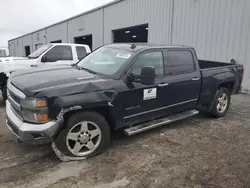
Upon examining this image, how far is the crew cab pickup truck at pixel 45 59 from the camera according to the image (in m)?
6.44

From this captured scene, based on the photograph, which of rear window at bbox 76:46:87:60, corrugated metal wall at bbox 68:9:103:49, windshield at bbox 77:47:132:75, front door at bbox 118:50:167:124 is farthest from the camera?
corrugated metal wall at bbox 68:9:103:49

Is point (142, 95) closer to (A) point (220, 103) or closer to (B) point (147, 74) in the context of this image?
(B) point (147, 74)

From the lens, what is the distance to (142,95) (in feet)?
12.4

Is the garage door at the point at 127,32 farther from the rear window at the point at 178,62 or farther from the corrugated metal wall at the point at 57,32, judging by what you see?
the rear window at the point at 178,62

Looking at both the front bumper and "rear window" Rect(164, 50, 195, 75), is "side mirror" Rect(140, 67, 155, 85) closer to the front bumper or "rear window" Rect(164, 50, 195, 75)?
"rear window" Rect(164, 50, 195, 75)

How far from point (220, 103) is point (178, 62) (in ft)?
6.24

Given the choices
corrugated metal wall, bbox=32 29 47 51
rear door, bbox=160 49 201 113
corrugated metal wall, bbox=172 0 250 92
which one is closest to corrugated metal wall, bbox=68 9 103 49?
corrugated metal wall, bbox=172 0 250 92

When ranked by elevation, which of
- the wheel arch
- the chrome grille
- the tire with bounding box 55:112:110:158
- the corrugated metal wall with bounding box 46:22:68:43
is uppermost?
the corrugated metal wall with bounding box 46:22:68:43

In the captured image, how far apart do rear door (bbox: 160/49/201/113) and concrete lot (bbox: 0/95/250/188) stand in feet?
2.12

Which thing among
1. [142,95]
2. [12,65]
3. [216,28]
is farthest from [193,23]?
[12,65]

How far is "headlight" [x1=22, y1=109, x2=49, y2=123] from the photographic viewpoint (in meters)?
2.90

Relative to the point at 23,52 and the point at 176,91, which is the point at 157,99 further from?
the point at 23,52

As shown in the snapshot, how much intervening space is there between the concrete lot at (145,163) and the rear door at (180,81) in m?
0.65

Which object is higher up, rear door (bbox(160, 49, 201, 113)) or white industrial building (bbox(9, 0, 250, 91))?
white industrial building (bbox(9, 0, 250, 91))
